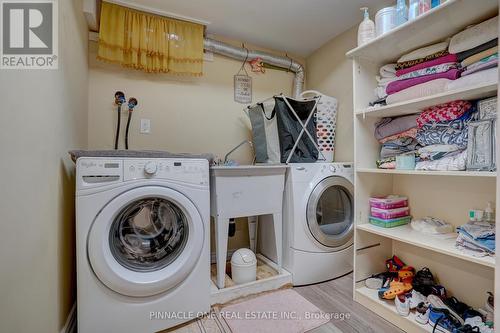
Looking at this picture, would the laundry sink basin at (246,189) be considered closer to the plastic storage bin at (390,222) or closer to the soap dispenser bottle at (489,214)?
the plastic storage bin at (390,222)

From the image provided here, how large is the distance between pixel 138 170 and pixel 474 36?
1.76 m

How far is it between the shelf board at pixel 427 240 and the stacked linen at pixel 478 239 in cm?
4

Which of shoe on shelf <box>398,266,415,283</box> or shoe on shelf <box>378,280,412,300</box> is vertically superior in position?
shoe on shelf <box>398,266,415,283</box>

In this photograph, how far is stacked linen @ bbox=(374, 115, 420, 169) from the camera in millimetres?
1472

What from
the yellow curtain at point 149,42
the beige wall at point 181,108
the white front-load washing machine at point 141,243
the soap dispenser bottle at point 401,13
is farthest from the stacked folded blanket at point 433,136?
the yellow curtain at point 149,42

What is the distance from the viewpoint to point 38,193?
100 centimetres

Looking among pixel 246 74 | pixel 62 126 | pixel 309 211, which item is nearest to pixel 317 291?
pixel 309 211

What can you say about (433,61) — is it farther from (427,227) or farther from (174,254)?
(174,254)

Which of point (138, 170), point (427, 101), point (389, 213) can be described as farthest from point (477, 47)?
point (138, 170)

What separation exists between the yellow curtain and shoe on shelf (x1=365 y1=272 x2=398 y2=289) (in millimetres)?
2035

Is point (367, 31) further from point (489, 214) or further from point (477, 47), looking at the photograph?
point (489, 214)

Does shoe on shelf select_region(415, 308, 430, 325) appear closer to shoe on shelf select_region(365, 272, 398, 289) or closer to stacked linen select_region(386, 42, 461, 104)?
shoe on shelf select_region(365, 272, 398, 289)

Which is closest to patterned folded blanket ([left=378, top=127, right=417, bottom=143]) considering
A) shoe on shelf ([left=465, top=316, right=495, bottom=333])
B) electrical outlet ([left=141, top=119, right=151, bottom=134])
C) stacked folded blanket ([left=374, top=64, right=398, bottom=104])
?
stacked folded blanket ([left=374, top=64, right=398, bottom=104])

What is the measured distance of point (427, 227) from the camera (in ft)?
4.72
